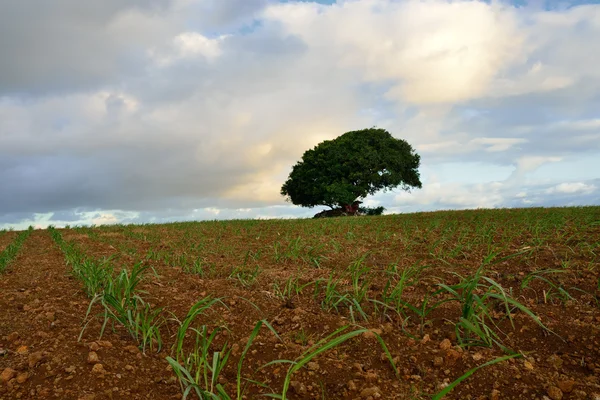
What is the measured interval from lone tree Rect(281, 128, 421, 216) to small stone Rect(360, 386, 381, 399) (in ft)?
82.7

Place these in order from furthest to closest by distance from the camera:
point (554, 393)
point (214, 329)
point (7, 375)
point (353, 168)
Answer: point (353, 168) → point (214, 329) → point (7, 375) → point (554, 393)

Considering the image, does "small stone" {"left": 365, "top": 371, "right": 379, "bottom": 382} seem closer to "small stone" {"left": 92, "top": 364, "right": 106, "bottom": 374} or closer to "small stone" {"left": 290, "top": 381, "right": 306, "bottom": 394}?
A: "small stone" {"left": 290, "top": 381, "right": 306, "bottom": 394}

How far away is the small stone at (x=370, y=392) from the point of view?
2.62m

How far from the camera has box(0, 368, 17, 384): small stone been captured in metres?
2.89

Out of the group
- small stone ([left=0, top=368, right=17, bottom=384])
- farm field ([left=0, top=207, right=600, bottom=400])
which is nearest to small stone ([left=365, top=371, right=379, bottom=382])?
farm field ([left=0, top=207, right=600, bottom=400])

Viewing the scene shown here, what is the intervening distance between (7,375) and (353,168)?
27.0 meters

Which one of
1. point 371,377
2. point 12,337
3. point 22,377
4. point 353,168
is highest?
point 353,168

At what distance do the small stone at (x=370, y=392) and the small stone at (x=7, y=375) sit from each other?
230cm

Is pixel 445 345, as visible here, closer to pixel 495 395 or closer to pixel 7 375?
pixel 495 395

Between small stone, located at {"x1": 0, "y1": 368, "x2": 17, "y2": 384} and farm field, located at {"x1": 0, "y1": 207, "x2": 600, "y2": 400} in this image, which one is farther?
small stone, located at {"x1": 0, "y1": 368, "x2": 17, "y2": 384}

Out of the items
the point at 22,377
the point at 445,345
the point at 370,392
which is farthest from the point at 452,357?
the point at 22,377

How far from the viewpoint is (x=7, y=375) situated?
2.91 metres

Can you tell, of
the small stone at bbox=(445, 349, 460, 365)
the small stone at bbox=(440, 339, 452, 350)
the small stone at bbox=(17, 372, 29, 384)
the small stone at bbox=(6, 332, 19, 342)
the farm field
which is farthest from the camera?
the small stone at bbox=(6, 332, 19, 342)

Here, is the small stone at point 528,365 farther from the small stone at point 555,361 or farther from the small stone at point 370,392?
the small stone at point 370,392
